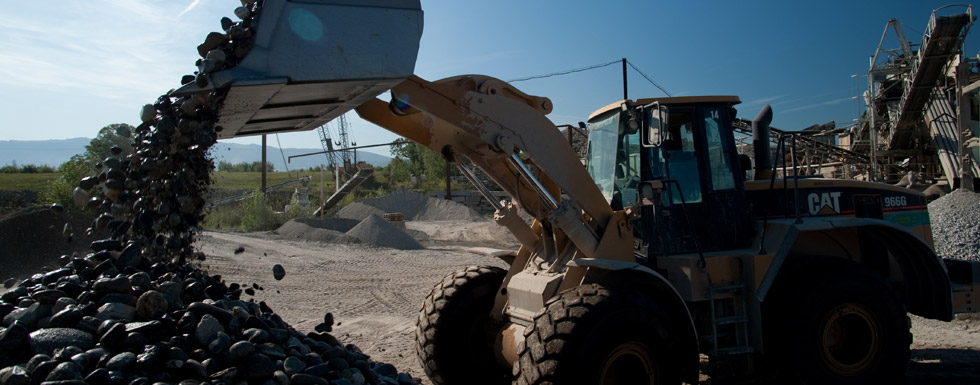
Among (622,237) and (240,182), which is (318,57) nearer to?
(622,237)

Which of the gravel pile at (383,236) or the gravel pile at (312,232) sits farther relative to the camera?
the gravel pile at (312,232)

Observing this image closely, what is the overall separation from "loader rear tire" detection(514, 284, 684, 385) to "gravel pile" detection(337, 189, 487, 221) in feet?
73.4

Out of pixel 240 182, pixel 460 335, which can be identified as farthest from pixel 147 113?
pixel 240 182

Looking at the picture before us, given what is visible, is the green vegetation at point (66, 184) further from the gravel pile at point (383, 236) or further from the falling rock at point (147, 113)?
the falling rock at point (147, 113)

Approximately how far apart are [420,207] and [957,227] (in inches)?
838

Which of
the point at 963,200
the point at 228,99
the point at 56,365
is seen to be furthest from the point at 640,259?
the point at 963,200

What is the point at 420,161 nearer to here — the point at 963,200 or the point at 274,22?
the point at 963,200

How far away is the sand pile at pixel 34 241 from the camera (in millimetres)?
10922

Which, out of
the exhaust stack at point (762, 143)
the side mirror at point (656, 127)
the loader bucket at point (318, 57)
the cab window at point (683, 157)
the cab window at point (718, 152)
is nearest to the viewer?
the loader bucket at point (318, 57)

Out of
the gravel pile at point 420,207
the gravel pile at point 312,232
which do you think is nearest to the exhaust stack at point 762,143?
the gravel pile at point 312,232

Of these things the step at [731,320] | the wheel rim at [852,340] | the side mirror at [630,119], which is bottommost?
the wheel rim at [852,340]

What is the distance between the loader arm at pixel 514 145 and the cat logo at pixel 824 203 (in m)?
2.10

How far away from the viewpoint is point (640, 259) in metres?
5.31

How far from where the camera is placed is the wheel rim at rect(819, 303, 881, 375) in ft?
17.8
